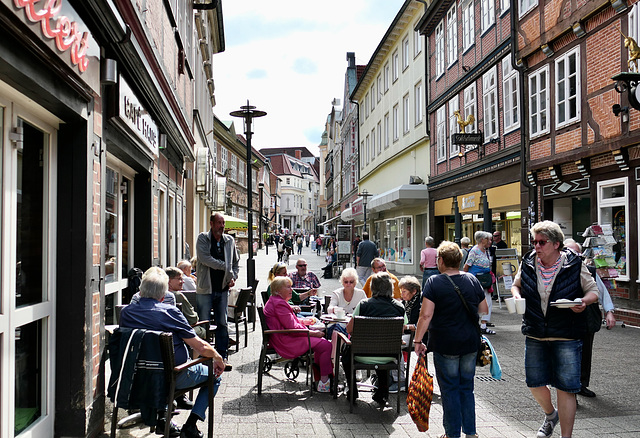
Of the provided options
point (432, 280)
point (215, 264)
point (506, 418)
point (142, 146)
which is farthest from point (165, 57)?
point (506, 418)

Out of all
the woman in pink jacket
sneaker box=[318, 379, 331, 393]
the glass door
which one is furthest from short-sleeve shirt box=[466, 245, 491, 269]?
the glass door

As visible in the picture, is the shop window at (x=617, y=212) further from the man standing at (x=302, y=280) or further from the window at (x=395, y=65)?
the window at (x=395, y=65)

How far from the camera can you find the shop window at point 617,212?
11.5m

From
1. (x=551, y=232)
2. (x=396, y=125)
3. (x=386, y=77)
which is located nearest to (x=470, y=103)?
(x=396, y=125)

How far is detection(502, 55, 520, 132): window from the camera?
1589cm

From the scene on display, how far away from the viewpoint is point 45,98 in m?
3.90

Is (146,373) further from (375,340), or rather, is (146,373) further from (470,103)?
(470,103)

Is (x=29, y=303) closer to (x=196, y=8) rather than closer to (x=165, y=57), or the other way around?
(x=165, y=57)

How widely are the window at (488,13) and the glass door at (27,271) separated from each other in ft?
50.9

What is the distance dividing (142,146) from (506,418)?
4.96 metres

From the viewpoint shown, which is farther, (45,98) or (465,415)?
(465,415)

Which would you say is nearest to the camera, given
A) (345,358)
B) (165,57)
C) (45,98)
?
(45,98)

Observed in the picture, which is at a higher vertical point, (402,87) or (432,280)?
(402,87)

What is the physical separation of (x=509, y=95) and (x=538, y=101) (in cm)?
167
